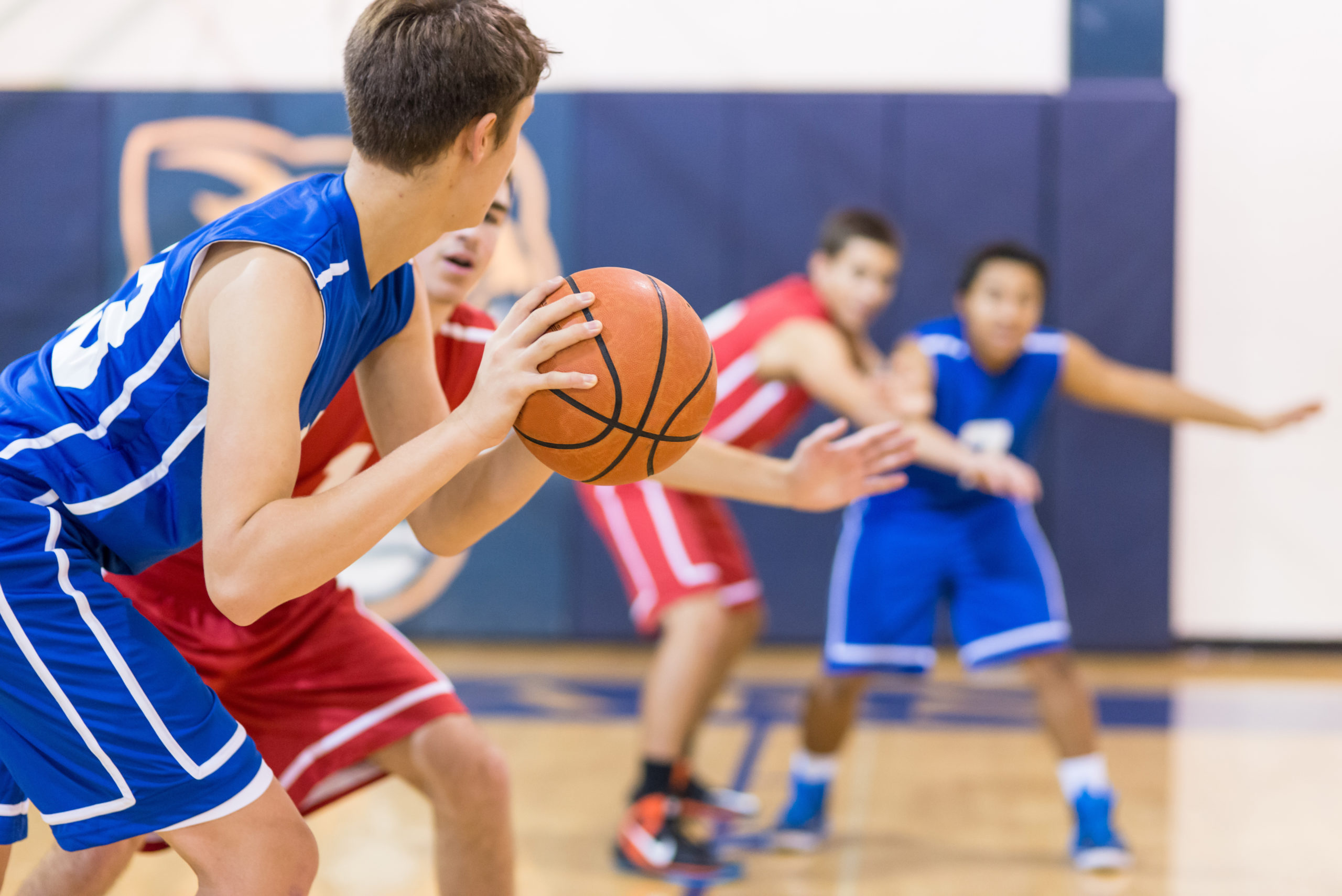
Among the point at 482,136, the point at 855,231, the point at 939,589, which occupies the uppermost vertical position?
the point at 482,136

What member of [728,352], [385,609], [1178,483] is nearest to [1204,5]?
[1178,483]

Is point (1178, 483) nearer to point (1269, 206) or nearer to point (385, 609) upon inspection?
point (1269, 206)

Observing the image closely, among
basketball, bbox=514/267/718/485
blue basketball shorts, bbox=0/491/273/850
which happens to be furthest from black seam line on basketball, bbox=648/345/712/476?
blue basketball shorts, bbox=0/491/273/850

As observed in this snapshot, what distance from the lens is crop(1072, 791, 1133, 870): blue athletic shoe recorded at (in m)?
3.39

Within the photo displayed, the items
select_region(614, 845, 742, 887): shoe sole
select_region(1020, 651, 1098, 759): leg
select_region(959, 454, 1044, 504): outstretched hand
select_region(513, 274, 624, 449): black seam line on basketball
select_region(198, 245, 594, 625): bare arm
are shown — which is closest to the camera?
select_region(198, 245, 594, 625): bare arm

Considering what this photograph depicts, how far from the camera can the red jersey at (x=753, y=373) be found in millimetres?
3729

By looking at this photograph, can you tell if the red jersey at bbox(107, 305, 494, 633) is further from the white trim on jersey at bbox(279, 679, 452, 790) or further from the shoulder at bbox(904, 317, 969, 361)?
the shoulder at bbox(904, 317, 969, 361)

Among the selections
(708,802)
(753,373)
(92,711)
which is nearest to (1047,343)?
(753,373)

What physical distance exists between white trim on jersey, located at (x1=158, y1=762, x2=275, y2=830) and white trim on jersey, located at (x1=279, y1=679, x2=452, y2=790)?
0.53 metres

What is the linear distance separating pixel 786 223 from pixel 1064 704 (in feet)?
10.4

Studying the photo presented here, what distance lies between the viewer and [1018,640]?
11.7ft

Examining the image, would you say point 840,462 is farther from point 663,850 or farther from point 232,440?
point 663,850

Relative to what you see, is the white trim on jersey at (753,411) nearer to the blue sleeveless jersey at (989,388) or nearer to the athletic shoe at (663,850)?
the blue sleeveless jersey at (989,388)

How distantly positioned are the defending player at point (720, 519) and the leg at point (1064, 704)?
1.77ft
